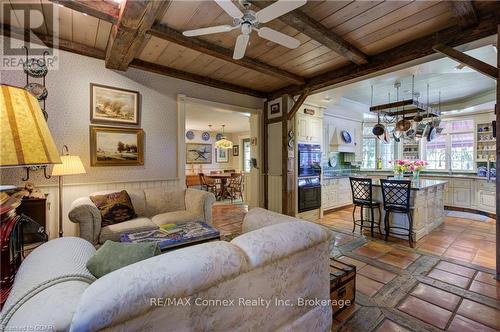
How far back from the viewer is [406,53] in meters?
2.85

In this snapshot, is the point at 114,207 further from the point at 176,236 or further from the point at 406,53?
the point at 406,53

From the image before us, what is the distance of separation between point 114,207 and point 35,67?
194 cm

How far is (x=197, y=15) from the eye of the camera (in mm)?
2293

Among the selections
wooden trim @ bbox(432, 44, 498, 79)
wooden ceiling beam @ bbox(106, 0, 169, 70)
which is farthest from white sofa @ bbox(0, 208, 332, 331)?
wooden trim @ bbox(432, 44, 498, 79)

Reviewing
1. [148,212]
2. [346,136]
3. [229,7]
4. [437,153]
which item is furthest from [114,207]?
[437,153]

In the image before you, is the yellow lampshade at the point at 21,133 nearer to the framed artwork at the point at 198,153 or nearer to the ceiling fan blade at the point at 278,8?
the ceiling fan blade at the point at 278,8

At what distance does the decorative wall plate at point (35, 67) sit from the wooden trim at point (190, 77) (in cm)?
101

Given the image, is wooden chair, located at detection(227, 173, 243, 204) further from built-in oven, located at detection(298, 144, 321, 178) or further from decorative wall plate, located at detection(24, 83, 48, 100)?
decorative wall plate, located at detection(24, 83, 48, 100)

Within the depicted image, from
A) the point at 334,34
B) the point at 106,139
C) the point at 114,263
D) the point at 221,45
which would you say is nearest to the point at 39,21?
the point at 106,139

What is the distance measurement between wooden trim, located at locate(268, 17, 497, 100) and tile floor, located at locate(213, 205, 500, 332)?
2.53 m

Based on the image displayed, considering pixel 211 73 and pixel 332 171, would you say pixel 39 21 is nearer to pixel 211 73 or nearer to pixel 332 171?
pixel 211 73

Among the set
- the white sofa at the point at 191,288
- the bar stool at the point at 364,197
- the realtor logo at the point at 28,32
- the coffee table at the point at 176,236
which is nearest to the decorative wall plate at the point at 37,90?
the realtor logo at the point at 28,32

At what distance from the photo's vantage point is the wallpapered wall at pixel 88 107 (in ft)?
9.37

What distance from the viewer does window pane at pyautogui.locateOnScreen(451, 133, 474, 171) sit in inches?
225
